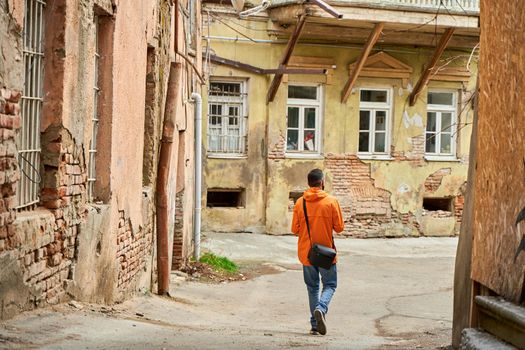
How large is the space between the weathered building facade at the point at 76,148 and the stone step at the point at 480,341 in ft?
9.27

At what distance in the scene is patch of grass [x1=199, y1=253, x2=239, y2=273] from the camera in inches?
606

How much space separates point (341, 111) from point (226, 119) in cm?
263

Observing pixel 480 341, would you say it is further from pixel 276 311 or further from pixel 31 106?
pixel 276 311

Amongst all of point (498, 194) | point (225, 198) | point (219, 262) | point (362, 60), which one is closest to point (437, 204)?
point (362, 60)

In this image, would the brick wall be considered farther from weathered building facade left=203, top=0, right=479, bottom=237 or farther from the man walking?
the man walking

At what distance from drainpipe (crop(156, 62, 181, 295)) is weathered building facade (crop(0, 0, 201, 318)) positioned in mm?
189

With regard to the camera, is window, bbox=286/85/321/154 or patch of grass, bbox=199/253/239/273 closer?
patch of grass, bbox=199/253/239/273

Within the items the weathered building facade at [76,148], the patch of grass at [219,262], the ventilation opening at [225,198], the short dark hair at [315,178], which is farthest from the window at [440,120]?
the short dark hair at [315,178]

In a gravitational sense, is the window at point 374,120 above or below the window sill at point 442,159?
above

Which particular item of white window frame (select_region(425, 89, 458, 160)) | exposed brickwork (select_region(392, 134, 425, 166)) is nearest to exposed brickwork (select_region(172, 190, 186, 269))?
exposed brickwork (select_region(392, 134, 425, 166))

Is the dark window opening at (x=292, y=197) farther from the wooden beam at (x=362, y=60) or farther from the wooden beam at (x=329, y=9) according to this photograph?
the wooden beam at (x=329, y=9)

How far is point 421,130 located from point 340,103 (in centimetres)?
218

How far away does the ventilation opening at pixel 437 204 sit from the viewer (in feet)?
71.7

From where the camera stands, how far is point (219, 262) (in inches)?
618
